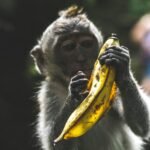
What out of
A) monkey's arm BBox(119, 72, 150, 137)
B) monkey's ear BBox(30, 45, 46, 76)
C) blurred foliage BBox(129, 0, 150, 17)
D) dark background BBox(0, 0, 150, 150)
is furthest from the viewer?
dark background BBox(0, 0, 150, 150)

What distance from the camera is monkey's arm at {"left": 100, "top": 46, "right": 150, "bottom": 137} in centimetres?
1131

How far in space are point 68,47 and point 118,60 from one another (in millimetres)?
1474

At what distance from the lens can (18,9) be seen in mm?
19609

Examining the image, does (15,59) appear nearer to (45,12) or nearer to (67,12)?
(45,12)

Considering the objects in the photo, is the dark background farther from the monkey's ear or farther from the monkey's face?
the monkey's face

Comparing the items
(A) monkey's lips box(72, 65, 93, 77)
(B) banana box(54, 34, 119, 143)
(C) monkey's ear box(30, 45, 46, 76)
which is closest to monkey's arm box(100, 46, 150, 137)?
(B) banana box(54, 34, 119, 143)

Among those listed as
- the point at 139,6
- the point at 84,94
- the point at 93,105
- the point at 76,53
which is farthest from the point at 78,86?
the point at 139,6

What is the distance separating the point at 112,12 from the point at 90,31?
5.28m

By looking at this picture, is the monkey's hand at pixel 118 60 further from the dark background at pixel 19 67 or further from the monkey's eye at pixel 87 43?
the dark background at pixel 19 67

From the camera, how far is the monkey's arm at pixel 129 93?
11.3 m

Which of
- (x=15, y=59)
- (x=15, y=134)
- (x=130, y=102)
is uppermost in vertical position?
(x=15, y=59)

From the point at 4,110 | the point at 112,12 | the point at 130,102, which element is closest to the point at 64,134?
the point at 130,102

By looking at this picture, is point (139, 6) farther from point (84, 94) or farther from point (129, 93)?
point (84, 94)

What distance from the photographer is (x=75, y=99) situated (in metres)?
11.6
